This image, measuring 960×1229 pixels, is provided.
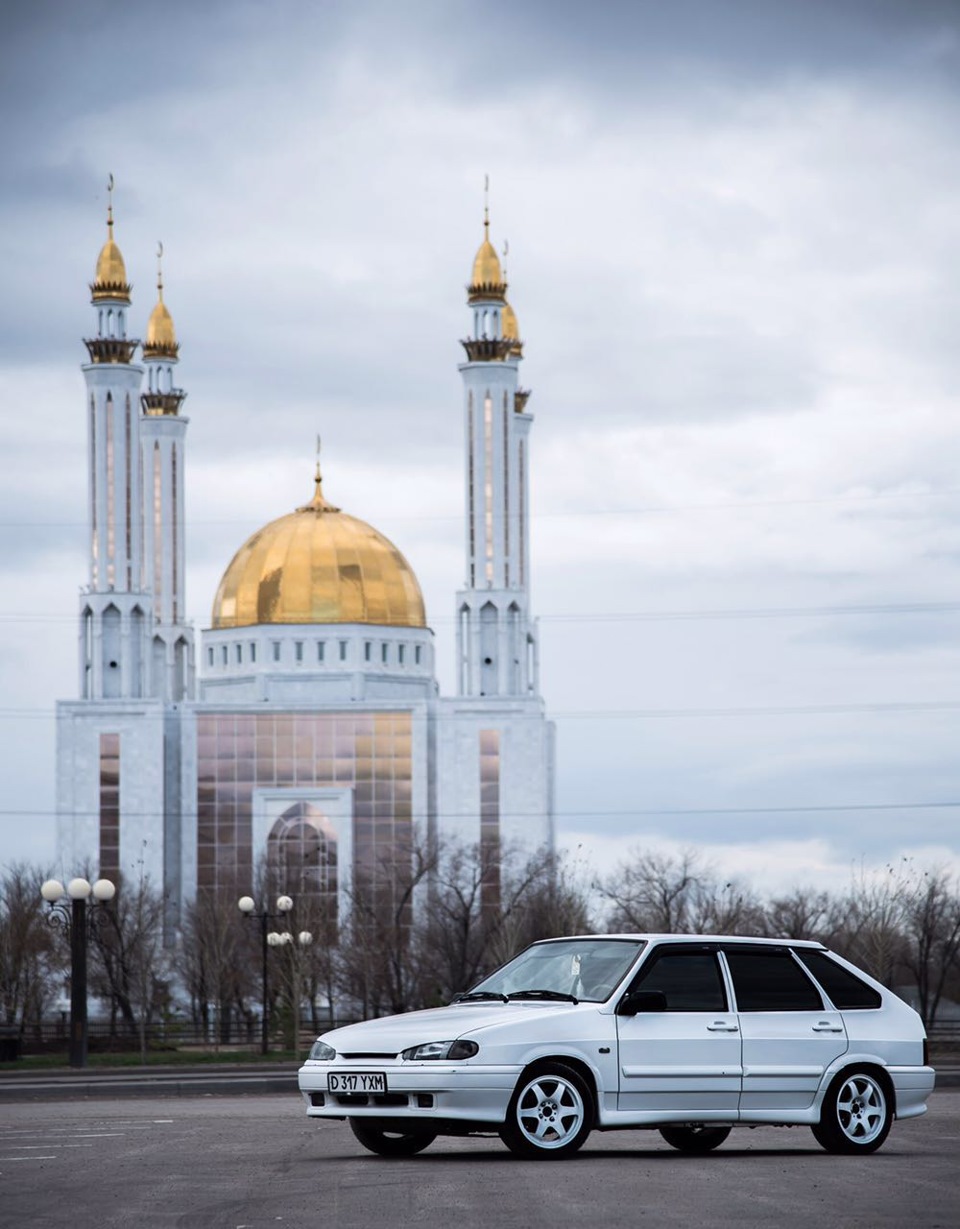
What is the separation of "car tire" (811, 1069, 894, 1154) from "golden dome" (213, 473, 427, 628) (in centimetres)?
8629

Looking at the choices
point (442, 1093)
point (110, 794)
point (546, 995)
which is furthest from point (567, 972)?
point (110, 794)

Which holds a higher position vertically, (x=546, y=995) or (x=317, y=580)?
(x=317, y=580)

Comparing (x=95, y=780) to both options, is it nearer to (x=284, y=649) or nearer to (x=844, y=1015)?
(x=284, y=649)

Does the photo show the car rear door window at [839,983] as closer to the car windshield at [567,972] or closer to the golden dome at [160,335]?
the car windshield at [567,972]

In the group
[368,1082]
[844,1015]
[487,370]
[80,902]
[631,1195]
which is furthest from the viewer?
[487,370]

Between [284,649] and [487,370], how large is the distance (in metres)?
16.8

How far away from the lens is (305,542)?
100 m

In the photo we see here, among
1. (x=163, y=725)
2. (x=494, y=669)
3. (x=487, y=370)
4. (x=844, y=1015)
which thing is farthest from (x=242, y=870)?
(x=844, y=1015)

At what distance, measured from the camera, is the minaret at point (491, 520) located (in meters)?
89.8

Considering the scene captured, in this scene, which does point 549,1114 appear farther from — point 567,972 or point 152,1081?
point 152,1081

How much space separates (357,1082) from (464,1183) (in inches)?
49.0

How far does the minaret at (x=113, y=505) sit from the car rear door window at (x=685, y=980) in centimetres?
7830

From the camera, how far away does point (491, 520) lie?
8975 cm

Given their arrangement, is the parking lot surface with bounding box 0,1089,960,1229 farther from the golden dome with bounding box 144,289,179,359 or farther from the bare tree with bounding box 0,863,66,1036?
the golden dome with bounding box 144,289,179,359
